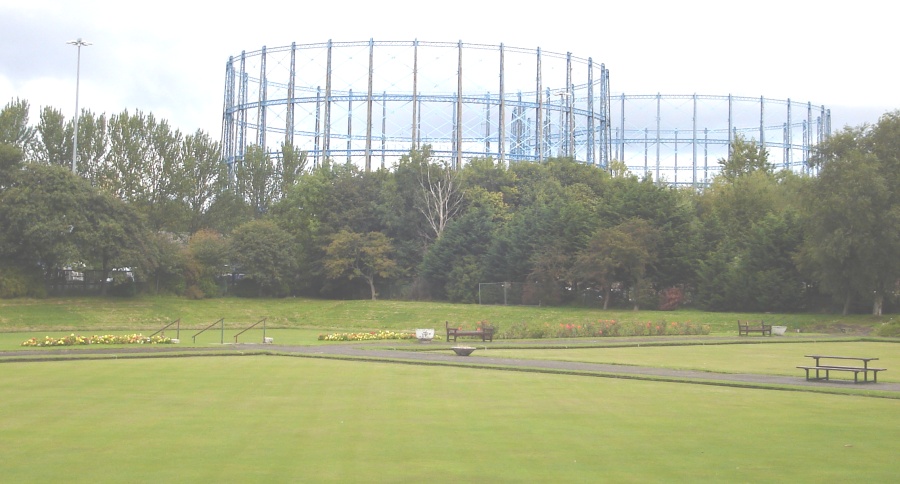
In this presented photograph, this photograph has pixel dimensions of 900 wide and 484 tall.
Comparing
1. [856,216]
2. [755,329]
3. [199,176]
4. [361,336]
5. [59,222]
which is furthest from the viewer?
[199,176]

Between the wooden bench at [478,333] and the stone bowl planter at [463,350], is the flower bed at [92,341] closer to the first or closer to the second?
the wooden bench at [478,333]

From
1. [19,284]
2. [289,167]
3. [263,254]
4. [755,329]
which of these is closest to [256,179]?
[289,167]

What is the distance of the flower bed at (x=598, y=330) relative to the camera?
34.2m

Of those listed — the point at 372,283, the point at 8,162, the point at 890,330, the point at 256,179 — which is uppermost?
the point at 256,179

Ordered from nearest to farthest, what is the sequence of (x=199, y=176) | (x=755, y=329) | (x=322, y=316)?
(x=755, y=329)
(x=322, y=316)
(x=199, y=176)

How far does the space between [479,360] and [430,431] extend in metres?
12.1

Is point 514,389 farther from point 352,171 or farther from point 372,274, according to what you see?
point 352,171

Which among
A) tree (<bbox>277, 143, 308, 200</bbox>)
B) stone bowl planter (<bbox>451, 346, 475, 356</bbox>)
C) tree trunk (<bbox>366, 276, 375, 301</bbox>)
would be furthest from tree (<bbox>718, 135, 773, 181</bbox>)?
stone bowl planter (<bbox>451, 346, 475, 356</bbox>)

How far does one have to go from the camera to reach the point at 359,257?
6303 centimetres

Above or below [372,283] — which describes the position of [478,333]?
below

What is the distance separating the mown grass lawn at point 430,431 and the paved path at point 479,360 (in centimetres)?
139

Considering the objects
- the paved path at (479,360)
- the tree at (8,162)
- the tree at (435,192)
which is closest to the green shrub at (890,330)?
the paved path at (479,360)

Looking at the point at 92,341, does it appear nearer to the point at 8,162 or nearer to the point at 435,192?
the point at 8,162

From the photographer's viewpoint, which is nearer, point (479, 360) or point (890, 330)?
point (479, 360)
